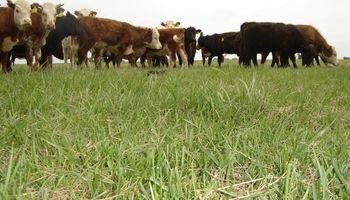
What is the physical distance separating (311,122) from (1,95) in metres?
2.84

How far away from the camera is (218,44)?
2423 cm

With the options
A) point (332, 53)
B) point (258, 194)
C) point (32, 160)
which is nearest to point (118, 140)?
point (32, 160)

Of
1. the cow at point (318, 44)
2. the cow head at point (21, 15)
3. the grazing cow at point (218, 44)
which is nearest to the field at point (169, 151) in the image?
the cow head at point (21, 15)

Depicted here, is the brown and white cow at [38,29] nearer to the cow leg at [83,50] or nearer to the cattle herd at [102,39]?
→ the cattle herd at [102,39]

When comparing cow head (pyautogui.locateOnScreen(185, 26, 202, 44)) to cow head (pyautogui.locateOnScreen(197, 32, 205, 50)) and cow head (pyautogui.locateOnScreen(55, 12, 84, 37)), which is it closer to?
cow head (pyautogui.locateOnScreen(197, 32, 205, 50))

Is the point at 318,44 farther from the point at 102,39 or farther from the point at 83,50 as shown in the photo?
the point at 83,50

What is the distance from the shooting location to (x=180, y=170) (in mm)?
1944

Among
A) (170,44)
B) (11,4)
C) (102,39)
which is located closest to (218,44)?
(170,44)

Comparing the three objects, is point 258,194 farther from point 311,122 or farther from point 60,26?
point 60,26

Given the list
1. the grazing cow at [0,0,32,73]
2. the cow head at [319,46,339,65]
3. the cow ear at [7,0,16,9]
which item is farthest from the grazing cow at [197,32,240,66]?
the grazing cow at [0,0,32,73]

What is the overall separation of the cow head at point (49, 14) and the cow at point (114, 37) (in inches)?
77.4

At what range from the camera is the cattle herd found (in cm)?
895

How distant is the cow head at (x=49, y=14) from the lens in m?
9.95

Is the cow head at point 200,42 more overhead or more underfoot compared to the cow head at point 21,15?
more underfoot
